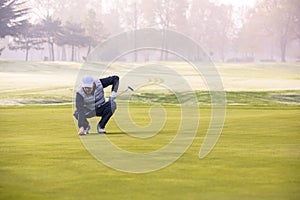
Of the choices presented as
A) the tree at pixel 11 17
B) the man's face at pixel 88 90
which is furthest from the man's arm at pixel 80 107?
the tree at pixel 11 17

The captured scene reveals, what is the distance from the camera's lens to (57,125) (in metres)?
15.3

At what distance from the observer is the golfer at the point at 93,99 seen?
11516 millimetres

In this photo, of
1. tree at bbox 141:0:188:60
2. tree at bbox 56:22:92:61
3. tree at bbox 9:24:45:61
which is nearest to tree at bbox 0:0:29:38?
tree at bbox 9:24:45:61

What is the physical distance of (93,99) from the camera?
1183cm

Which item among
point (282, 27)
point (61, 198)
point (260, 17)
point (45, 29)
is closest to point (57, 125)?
point (61, 198)

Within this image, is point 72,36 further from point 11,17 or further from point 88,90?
point 88,90

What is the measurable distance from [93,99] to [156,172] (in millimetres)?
4414

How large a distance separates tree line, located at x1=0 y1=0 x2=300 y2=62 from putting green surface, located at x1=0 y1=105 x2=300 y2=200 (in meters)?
25.3

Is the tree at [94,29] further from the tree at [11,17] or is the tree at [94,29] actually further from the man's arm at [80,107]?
the man's arm at [80,107]

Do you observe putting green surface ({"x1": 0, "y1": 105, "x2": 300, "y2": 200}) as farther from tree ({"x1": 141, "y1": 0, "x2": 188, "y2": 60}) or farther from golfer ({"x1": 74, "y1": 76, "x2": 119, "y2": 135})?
tree ({"x1": 141, "y1": 0, "x2": 188, "y2": 60})

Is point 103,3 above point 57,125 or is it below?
above

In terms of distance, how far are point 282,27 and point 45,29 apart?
533 inches

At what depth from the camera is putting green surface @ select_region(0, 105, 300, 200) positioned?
6293 millimetres

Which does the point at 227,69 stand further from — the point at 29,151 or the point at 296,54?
the point at 29,151
